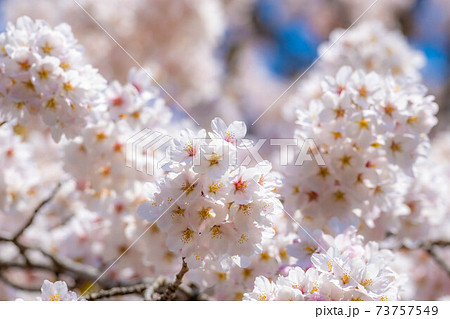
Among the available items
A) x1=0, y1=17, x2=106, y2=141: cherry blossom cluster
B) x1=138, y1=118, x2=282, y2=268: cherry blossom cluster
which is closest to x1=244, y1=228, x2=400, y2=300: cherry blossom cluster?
x1=138, y1=118, x2=282, y2=268: cherry blossom cluster

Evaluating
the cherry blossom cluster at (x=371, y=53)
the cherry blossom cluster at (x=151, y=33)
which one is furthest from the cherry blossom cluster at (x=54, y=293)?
the cherry blossom cluster at (x=151, y=33)

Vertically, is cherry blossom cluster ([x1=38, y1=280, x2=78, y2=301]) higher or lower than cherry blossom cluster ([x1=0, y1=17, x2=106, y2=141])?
lower

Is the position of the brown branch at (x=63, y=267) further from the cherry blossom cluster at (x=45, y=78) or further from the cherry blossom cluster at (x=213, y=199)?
the cherry blossom cluster at (x=213, y=199)

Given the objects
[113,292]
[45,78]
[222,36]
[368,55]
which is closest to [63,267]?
[113,292]

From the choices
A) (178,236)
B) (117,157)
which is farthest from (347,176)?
(117,157)

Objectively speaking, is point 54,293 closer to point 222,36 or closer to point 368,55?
point 368,55

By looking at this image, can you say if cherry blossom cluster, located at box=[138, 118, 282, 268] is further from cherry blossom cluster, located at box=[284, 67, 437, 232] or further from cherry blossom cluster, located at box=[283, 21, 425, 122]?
A: cherry blossom cluster, located at box=[283, 21, 425, 122]
